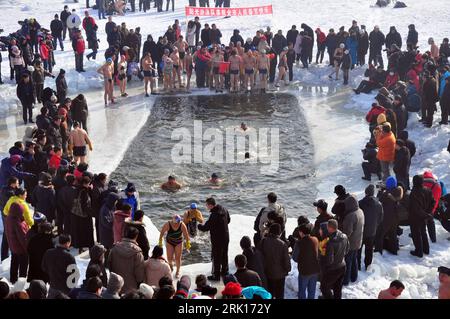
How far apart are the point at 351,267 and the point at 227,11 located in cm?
2333

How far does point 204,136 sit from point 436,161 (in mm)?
6668

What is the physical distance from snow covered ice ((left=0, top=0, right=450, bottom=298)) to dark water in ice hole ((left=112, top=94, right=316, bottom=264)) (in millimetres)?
414

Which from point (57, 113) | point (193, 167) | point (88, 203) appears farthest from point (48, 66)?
point (88, 203)

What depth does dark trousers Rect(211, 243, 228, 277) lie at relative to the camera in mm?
11352

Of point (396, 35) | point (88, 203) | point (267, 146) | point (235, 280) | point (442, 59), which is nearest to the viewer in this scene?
point (235, 280)

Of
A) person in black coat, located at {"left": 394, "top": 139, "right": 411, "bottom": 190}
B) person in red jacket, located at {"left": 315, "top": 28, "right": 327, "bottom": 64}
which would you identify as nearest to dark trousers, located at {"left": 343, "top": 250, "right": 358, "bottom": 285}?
person in black coat, located at {"left": 394, "top": 139, "right": 411, "bottom": 190}

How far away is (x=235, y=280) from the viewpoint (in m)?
8.47

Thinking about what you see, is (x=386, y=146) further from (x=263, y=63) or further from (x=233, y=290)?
(x=263, y=63)

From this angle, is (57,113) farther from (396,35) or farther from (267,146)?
(396,35)

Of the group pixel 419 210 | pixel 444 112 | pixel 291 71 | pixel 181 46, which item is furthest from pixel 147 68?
pixel 419 210

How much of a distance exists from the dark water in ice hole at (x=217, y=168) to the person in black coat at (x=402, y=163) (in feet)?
6.74

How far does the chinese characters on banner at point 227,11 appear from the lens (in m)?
31.5

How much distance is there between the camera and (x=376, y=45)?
26.4m

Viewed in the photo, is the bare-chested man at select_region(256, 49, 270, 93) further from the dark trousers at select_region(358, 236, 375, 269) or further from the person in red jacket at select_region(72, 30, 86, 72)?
the dark trousers at select_region(358, 236, 375, 269)
